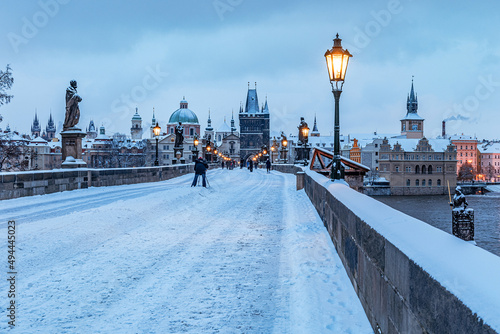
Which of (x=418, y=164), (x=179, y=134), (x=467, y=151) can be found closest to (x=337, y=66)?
(x=179, y=134)

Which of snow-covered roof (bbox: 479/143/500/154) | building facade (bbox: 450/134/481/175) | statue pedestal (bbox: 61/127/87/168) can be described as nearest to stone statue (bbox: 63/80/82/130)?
statue pedestal (bbox: 61/127/87/168)

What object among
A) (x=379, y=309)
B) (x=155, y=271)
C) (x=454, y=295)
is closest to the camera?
(x=454, y=295)

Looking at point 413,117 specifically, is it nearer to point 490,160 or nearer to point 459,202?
point 490,160

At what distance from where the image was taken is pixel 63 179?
17.3 m

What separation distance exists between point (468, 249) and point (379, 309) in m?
1.32

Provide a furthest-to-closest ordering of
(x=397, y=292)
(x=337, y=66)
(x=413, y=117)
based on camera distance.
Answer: (x=413, y=117) → (x=337, y=66) → (x=397, y=292)

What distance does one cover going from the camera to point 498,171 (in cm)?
13575

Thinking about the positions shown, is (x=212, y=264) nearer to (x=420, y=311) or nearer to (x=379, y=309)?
(x=379, y=309)

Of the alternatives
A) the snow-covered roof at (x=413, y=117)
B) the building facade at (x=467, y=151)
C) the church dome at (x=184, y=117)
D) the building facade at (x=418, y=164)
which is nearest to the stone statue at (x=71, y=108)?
the building facade at (x=418, y=164)

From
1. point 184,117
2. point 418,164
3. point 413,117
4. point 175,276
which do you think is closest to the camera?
point 175,276

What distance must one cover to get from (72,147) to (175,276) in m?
15.5

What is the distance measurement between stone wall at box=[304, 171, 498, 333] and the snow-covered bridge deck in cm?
41

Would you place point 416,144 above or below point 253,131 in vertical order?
below

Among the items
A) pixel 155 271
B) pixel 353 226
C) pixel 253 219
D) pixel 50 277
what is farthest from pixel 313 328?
pixel 253 219
